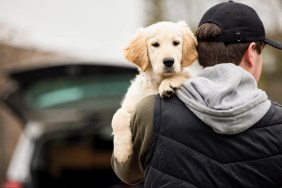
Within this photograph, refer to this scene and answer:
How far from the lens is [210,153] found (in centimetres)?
341

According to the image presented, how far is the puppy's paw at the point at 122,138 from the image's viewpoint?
3641 mm

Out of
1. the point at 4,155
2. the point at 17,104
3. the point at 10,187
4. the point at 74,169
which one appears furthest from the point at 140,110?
the point at 4,155

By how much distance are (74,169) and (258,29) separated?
6.45 meters

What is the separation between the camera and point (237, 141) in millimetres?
3402

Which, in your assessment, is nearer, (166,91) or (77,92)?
(166,91)

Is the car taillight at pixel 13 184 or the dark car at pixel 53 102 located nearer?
the car taillight at pixel 13 184

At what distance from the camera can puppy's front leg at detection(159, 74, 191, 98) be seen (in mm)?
3512

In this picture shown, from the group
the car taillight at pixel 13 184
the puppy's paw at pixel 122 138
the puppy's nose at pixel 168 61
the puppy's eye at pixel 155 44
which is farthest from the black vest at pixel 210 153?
the car taillight at pixel 13 184

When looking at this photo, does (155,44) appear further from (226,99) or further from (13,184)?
(13,184)

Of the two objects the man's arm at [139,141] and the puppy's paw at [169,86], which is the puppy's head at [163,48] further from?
the man's arm at [139,141]

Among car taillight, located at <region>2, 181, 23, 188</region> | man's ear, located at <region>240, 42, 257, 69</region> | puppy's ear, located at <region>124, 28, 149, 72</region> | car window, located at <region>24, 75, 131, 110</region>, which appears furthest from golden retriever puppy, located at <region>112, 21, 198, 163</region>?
car window, located at <region>24, 75, 131, 110</region>

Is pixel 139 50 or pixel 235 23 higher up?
pixel 235 23

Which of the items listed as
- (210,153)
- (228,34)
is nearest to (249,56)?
(228,34)

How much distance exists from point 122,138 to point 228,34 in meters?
0.66
